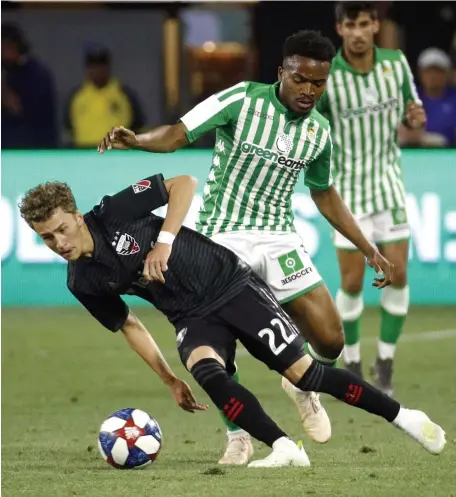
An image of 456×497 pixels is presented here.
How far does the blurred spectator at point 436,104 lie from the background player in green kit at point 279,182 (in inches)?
272

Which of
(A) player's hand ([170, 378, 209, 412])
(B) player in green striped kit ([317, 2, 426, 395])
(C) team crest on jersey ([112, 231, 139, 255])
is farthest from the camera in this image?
(B) player in green striped kit ([317, 2, 426, 395])

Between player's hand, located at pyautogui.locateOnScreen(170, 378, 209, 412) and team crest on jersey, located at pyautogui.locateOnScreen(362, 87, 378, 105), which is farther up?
team crest on jersey, located at pyautogui.locateOnScreen(362, 87, 378, 105)

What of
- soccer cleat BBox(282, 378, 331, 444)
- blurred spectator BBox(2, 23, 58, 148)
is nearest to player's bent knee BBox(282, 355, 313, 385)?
soccer cleat BBox(282, 378, 331, 444)

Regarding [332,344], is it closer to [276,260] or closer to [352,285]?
[276,260]

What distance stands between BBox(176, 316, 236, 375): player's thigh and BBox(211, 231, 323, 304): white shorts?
3.08 feet

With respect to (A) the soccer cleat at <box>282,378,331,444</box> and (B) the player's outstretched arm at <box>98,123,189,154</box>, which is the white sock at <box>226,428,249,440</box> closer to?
(A) the soccer cleat at <box>282,378,331,444</box>

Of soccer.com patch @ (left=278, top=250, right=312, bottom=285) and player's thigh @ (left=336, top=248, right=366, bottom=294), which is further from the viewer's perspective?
player's thigh @ (left=336, top=248, right=366, bottom=294)

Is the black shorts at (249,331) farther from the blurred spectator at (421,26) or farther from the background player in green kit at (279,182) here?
the blurred spectator at (421,26)

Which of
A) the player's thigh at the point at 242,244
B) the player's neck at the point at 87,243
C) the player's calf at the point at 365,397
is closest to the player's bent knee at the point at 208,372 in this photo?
the player's calf at the point at 365,397

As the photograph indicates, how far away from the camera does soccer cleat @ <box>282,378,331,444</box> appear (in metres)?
7.15

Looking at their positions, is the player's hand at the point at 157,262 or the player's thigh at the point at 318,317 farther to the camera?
the player's thigh at the point at 318,317

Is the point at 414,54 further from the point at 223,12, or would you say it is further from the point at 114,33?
the point at 114,33

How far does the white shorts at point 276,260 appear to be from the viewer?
765 centimetres

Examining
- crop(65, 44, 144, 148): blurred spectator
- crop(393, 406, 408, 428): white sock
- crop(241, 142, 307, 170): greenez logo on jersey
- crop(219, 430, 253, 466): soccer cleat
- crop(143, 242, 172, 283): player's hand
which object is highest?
crop(241, 142, 307, 170): greenez logo on jersey
